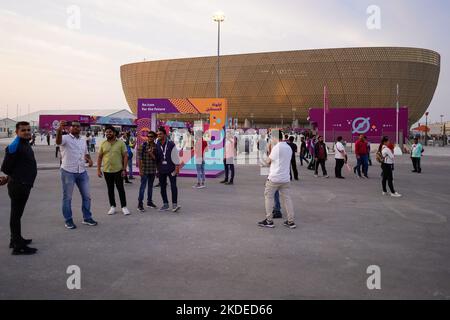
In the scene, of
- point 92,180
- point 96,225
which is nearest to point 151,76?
point 92,180

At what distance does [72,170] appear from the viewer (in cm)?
624

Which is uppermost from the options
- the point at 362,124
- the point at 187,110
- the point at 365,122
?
the point at 365,122

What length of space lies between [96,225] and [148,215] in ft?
3.72

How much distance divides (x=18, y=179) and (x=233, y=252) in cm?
301

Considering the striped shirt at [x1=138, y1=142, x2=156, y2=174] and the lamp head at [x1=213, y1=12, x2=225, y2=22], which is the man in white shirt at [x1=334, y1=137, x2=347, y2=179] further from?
the lamp head at [x1=213, y1=12, x2=225, y2=22]

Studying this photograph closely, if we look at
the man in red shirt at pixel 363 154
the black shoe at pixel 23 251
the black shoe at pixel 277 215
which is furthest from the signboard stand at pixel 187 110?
the black shoe at pixel 23 251

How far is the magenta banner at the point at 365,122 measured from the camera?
106 feet

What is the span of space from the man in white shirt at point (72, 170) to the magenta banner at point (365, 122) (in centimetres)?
2985

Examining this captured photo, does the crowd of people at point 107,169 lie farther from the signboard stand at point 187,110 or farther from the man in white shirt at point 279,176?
A: the signboard stand at point 187,110

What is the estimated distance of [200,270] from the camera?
4207 mm

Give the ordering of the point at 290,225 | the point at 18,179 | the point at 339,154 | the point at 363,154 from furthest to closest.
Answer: the point at 363,154, the point at 339,154, the point at 290,225, the point at 18,179

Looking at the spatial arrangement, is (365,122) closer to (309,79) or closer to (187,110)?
(187,110)

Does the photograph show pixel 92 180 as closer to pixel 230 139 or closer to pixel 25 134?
pixel 230 139

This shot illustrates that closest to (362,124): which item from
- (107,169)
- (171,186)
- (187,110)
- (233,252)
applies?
(187,110)
